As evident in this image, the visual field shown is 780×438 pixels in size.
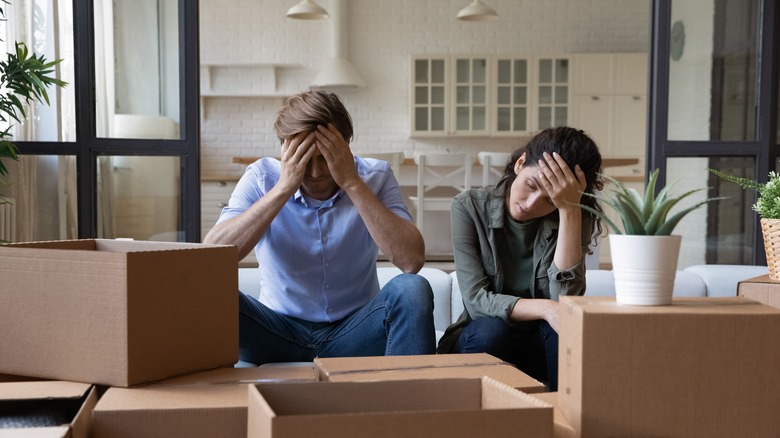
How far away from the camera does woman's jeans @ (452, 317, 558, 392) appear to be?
180 centimetres

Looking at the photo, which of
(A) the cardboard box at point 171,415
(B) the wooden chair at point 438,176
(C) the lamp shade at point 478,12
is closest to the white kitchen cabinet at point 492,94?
(C) the lamp shade at point 478,12

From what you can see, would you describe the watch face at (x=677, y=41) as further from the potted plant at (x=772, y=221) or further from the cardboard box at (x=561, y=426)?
the cardboard box at (x=561, y=426)

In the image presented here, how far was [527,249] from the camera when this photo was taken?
1.99 meters

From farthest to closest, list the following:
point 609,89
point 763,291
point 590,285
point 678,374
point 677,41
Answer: point 609,89
point 677,41
point 590,285
point 763,291
point 678,374

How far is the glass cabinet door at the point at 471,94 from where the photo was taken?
7.82 meters

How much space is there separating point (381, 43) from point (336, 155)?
634 centimetres

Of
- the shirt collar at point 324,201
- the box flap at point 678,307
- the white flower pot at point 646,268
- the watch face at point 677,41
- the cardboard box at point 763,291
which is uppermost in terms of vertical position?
the watch face at point 677,41

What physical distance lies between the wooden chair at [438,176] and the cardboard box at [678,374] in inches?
180

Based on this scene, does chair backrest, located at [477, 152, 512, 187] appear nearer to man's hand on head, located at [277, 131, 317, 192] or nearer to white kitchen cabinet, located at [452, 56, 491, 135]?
white kitchen cabinet, located at [452, 56, 491, 135]

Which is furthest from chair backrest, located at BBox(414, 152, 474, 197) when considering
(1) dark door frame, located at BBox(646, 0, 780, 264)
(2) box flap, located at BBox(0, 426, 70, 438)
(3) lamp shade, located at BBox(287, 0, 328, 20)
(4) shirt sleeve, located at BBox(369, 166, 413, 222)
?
(2) box flap, located at BBox(0, 426, 70, 438)

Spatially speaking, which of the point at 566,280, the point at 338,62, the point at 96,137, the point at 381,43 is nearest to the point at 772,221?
the point at 566,280

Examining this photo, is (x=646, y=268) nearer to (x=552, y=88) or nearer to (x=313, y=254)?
(x=313, y=254)

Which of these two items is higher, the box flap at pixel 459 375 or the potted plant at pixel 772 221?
the potted plant at pixel 772 221

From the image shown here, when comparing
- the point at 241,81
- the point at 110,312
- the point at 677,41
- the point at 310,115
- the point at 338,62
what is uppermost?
the point at 338,62
